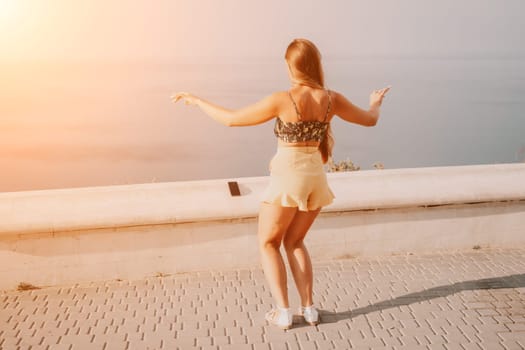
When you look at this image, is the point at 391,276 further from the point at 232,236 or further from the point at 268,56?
the point at 268,56

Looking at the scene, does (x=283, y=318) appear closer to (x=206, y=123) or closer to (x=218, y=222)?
(x=218, y=222)

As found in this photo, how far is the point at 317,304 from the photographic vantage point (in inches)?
188

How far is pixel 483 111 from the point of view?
29.6 metres

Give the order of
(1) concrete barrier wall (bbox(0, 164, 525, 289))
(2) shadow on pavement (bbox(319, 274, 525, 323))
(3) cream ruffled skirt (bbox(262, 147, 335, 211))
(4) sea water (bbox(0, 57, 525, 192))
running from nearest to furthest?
1. (3) cream ruffled skirt (bbox(262, 147, 335, 211))
2. (2) shadow on pavement (bbox(319, 274, 525, 323))
3. (1) concrete barrier wall (bbox(0, 164, 525, 289))
4. (4) sea water (bbox(0, 57, 525, 192))

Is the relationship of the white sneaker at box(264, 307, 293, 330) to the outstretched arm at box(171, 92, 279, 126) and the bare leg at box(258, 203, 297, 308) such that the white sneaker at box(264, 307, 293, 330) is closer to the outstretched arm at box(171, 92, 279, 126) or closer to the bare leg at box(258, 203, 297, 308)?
the bare leg at box(258, 203, 297, 308)

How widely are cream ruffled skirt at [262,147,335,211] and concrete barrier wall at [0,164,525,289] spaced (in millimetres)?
1151

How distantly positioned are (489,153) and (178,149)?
10765mm

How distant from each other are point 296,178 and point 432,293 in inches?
60.1

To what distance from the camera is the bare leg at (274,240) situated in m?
4.20

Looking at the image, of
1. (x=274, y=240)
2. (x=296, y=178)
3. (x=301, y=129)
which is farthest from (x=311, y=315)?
(x=301, y=129)

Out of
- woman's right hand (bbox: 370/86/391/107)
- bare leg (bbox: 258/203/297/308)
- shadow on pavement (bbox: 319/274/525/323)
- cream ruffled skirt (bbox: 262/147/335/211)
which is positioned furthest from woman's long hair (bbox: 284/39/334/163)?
shadow on pavement (bbox: 319/274/525/323)

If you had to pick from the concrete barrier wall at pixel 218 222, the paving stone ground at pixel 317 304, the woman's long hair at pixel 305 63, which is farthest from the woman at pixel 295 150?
the concrete barrier wall at pixel 218 222

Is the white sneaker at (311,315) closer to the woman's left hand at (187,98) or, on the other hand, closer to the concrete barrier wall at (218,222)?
the concrete barrier wall at (218,222)

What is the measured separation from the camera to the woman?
4.00 meters
